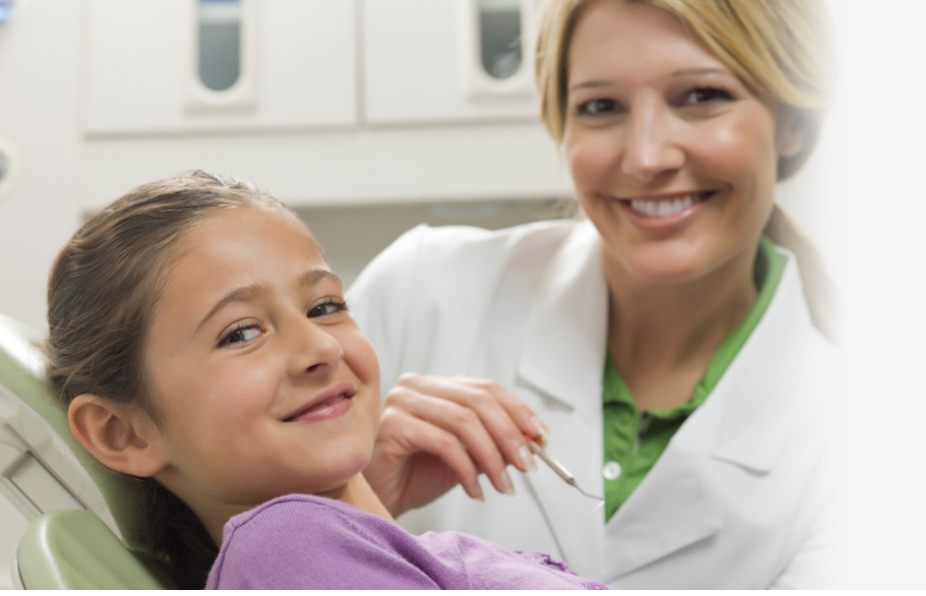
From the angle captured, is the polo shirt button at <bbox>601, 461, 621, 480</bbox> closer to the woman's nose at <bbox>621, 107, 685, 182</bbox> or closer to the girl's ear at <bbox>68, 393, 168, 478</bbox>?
→ the woman's nose at <bbox>621, 107, 685, 182</bbox>

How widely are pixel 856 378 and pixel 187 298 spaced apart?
490 mm

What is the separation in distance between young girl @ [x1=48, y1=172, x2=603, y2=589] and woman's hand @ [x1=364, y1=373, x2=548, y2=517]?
117mm

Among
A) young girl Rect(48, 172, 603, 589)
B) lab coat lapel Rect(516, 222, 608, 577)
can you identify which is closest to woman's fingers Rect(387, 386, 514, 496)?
young girl Rect(48, 172, 603, 589)

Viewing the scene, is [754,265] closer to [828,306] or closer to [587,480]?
[828,306]

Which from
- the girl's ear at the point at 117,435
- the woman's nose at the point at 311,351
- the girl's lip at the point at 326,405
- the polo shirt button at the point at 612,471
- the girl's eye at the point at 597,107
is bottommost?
the polo shirt button at the point at 612,471

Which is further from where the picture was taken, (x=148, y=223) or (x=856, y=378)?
(x=148, y=223)

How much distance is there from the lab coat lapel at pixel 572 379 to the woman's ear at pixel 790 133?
0.95 ft

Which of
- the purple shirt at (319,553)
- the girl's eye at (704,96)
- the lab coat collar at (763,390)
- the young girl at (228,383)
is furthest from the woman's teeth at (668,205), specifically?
the purple shirt at (319,553)

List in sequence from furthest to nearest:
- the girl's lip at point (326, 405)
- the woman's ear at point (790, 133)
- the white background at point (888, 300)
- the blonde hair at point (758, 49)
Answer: the woman's ear at point (790, 133), the blonde hair at point (758, 49), the girl's lip at point (326, 405), the white background at point (888, 300)

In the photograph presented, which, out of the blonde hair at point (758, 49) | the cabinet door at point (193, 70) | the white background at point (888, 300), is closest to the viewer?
the white background at point (888, 300)

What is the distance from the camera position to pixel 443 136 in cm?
165

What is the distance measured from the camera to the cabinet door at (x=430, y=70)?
1637 mm

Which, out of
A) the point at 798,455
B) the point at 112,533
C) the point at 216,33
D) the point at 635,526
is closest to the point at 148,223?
the point at 112,533

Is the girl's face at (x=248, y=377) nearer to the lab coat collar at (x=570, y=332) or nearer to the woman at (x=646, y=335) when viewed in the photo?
the woman at (x=646, y=335)
